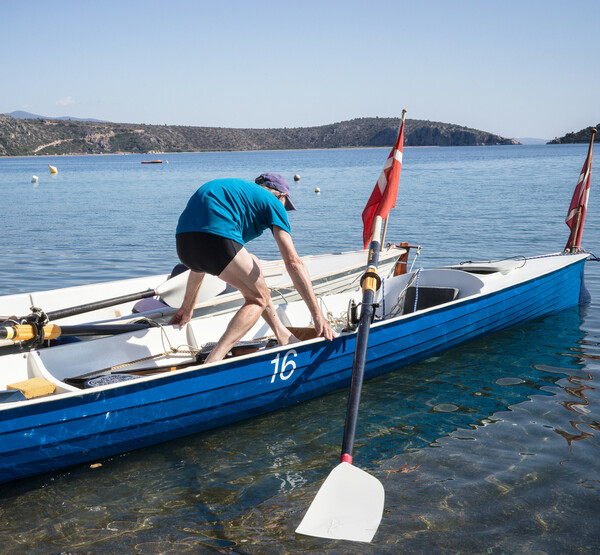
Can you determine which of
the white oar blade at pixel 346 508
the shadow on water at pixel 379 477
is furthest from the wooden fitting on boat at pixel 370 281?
the white oar blade at pixel 346 508

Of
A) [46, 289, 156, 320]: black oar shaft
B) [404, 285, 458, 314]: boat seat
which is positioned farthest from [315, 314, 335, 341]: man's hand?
[404, 285, 458, 314]: boat seat

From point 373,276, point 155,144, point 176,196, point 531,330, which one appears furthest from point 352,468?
point 155,144

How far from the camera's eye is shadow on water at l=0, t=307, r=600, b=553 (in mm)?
4523

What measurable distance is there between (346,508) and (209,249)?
2.41 metres

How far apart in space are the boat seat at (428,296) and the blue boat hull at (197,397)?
535 mm

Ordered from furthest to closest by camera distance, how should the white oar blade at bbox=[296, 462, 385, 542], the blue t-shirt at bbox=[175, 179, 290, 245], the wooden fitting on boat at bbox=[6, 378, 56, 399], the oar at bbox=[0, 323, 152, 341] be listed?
the oar at bbox=[0, 323, 152, 341] → the blue t-shirt at bbox=[175, 179, 290, 245] → the wooden fitting on boat at bbox=[6, 378, 56, 399] → the white oar blade at bbox=[296, 462, 385, 542]

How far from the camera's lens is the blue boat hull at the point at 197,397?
4910 millimetres

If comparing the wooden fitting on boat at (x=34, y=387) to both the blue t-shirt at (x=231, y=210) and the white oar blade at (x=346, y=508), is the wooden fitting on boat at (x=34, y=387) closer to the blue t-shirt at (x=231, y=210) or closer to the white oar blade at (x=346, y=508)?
the blue t-shirt at (x=231, y=210)

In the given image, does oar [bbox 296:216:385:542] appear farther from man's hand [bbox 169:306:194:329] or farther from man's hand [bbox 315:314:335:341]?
man's hand [bbox 169:306:194:329]

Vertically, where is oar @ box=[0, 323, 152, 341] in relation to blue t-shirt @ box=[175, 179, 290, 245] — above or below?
below

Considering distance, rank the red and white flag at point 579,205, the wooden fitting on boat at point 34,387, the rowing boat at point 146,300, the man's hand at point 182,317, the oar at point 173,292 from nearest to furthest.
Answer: the wooden fitting on boat at point 34,387 < the man's hand at point 182,317 < the oar at point 173,292 < the rowing boat at point 146,300 < the red and white flag at point 579,205

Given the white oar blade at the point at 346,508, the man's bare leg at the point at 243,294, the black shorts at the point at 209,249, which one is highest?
the black shorts at the point at 209,249

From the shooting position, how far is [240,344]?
23.5 feet

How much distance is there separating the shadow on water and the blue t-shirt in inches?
78.0
